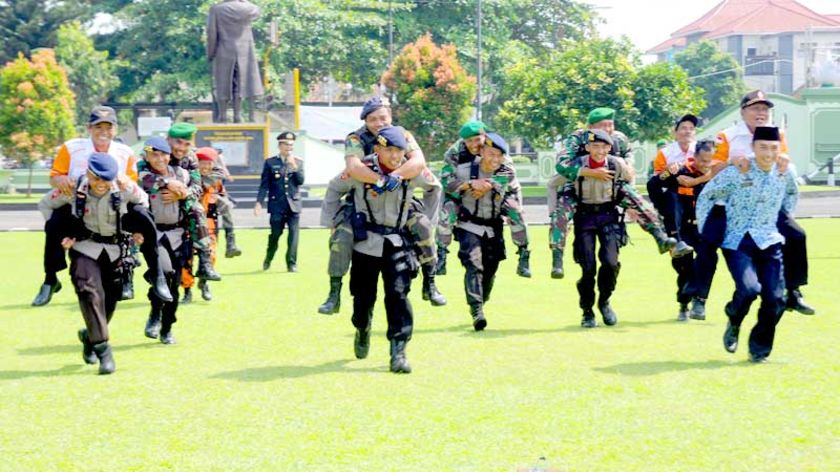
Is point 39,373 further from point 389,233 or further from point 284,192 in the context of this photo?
point 284,192

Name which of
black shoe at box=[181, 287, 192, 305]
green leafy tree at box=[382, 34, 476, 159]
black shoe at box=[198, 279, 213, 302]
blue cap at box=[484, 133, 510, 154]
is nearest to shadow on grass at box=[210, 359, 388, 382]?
blue cap at box=[484, 133, 510, 154]

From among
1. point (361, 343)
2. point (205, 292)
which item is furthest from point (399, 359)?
point (205, 292)

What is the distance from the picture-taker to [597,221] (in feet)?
40.6

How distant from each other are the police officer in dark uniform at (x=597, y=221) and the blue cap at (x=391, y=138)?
2.78 meters

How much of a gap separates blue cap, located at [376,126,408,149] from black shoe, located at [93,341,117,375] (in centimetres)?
257

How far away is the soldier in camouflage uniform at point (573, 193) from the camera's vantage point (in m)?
12.2

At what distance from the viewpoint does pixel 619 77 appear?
5059 centimetres

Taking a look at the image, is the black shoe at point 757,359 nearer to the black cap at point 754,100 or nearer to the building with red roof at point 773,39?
the black cap at point 754,100

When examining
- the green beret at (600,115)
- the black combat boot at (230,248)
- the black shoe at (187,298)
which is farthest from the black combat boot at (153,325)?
the green beret at (600,115)

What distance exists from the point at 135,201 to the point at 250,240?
54.0ft

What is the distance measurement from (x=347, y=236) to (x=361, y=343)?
38.8 inches

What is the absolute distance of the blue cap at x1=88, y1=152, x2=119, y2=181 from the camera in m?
9.89

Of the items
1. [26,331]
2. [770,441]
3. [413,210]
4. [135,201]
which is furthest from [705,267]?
[26,331]

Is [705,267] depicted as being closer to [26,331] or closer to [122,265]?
[122,265]
